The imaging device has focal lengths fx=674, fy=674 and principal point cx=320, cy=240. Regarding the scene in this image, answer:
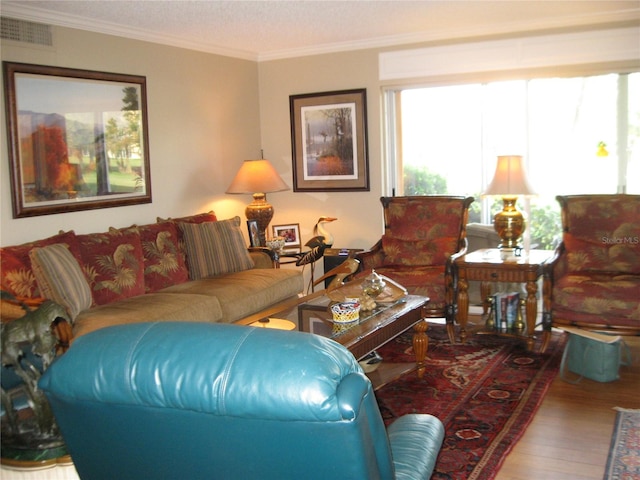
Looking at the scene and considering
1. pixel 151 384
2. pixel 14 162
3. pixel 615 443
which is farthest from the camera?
pixel 14 162

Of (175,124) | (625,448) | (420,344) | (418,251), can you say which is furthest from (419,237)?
(625,448)

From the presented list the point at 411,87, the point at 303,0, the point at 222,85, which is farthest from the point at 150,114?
the point at 411,87

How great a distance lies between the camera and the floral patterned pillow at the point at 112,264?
14.4 ft

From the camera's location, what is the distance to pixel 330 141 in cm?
654

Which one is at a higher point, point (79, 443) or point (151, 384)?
point (151, 384)

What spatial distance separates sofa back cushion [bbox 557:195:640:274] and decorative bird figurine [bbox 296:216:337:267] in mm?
2131

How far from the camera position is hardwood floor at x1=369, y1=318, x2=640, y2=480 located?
3041mm

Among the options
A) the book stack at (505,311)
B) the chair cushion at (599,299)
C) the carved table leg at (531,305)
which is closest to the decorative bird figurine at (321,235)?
the book stack at (505,311)

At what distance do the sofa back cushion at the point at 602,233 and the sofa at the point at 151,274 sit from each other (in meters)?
2.18

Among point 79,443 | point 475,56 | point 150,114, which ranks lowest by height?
point 79,443

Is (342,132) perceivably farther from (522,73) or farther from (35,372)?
(35,372)

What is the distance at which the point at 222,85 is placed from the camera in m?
6.33

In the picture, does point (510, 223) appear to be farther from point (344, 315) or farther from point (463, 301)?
point (344, 315)

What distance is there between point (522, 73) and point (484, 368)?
262cm
